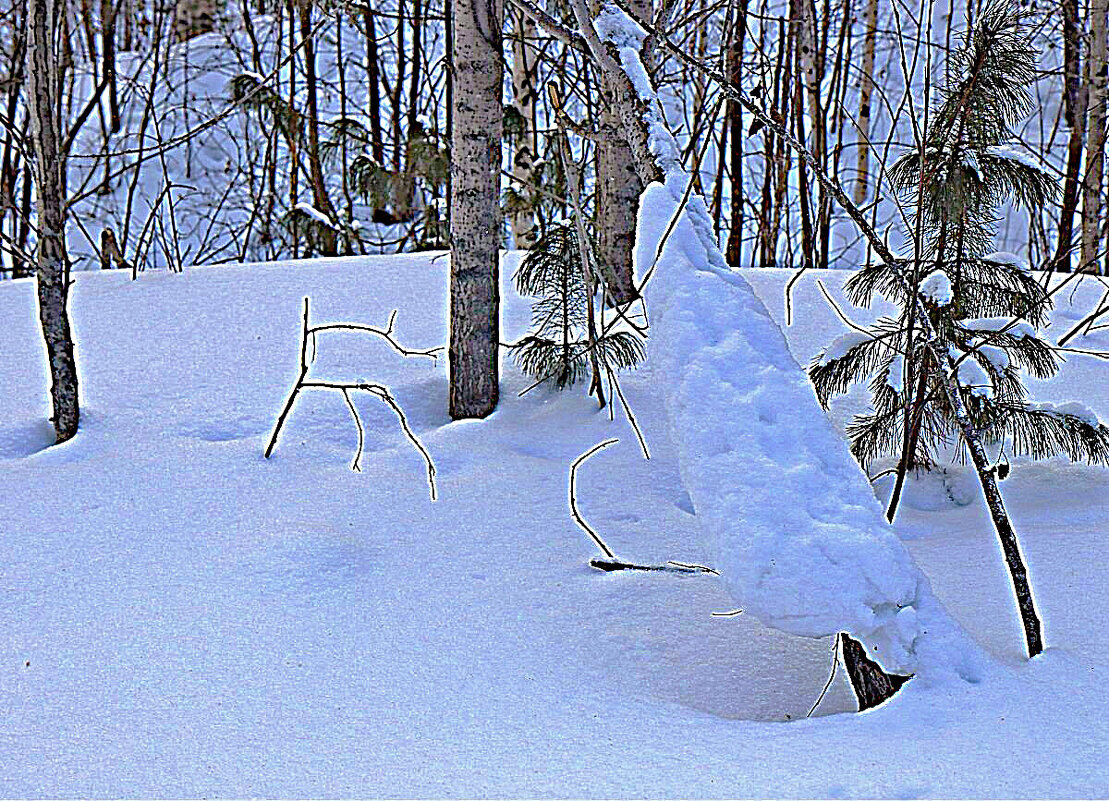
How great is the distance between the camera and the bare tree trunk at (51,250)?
2.55 m

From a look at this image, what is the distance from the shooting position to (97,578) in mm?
2002

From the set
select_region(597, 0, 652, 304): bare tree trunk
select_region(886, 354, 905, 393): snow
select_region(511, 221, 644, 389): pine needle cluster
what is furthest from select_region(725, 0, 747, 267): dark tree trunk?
select_region(886, 354, 905, 393): snow

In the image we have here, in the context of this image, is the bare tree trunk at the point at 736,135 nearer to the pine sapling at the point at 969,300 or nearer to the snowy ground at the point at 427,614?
the snowy ground at the point at 427,614

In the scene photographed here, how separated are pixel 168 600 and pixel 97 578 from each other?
183 mm

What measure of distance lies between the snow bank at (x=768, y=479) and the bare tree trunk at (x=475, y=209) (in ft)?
3.35

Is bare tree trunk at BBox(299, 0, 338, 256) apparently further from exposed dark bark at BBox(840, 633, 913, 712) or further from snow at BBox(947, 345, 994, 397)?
exposed dark bark at BBox(840, 633, 913, 712)

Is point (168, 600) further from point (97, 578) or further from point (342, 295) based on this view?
point (342, 295)

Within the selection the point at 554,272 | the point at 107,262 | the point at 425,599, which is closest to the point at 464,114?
the point at 554,272

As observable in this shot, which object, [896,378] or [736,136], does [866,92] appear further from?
[896,378]

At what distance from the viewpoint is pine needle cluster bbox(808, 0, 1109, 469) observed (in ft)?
7.54

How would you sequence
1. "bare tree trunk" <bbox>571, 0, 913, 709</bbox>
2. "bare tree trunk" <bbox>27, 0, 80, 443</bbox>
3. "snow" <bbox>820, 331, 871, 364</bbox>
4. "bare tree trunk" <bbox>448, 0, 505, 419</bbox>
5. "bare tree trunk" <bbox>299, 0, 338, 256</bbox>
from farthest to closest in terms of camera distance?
"bare tree trunk" <bbox>299, 0, 338, 256</bbox>, "bare tree trunk" <bbox>448, 0, 505, 419</bbox>, "bare tree trunk" <bbox>27, 0, 80, 443</bbox>, "snow" <bbox>820, 331, 871, 364</bbox>, "bare tree trunk" <bbox>571, 0, 913, 709</bbox>

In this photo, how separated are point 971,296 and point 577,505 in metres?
1.06

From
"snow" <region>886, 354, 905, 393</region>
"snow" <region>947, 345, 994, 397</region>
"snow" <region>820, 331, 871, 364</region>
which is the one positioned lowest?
"snow" <region>886, 354, 905, 393</region>

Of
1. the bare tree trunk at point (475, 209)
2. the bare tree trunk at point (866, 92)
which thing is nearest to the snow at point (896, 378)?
the bare tree trunk at point (475, 209)
